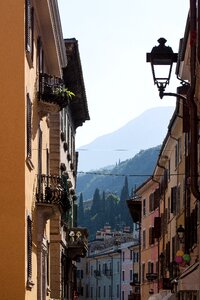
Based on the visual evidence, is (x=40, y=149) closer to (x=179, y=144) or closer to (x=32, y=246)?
(x=32, y=246)

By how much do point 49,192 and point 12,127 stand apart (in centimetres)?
529

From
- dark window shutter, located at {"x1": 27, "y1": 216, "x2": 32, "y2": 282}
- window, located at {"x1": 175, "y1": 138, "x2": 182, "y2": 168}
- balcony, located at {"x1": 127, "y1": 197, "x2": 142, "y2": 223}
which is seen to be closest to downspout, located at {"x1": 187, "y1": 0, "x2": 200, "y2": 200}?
dark window shutter, located at {"x1": 27, "y1": 216, "x2": 32, "y2": 282}

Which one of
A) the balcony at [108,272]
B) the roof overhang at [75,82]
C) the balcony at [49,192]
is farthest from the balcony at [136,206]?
the balcony at [108,272]

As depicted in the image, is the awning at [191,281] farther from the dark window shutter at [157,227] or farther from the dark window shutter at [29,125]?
the dark window shutter at [157,227]

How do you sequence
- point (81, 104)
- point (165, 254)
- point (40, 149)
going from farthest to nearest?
1. point (165, 254)
2. point (81, 104)
3. point (40, 149)

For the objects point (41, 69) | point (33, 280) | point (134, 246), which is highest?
point (41, 69)

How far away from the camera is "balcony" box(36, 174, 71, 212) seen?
25.7m

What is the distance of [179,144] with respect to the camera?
148 ft

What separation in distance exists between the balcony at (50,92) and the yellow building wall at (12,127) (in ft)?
15.1

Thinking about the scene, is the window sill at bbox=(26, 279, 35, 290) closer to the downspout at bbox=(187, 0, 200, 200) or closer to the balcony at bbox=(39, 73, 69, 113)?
the downspout at bbox=(187, 0, 200, 200)

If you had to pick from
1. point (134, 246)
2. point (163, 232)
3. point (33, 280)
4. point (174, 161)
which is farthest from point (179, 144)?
point (134, 246)

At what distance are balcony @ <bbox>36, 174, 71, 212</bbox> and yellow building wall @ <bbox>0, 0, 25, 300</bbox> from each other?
441 centimetres

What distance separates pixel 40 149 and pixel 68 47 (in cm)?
1343

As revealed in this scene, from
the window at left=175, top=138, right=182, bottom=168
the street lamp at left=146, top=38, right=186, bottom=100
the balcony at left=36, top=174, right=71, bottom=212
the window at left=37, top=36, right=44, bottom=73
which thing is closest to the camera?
the street lamp at left=146, top=38, right=186, bottom=100
